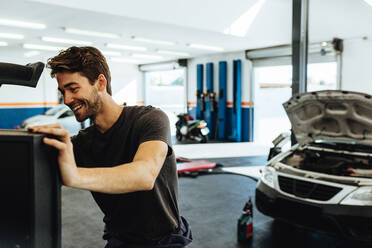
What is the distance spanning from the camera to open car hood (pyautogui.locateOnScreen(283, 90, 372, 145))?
325cm

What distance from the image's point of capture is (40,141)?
725 mm

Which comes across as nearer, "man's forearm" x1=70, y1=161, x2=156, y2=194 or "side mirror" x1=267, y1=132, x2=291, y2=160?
"man's forearm" x1=70, y1=161, x2=156, y2=194

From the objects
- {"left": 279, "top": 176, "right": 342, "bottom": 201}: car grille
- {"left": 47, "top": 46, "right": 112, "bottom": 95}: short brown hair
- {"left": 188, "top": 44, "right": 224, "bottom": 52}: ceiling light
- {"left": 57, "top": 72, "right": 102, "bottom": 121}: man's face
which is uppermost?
{"left": 188, "top": 44, "right": 224, "bottom": 52}: ceiling light

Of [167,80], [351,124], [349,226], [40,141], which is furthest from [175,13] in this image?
[167,80]

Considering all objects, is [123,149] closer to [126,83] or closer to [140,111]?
[140,111]

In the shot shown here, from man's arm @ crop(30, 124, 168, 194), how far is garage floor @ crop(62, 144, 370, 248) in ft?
7.85

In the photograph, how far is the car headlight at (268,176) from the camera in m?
3.42

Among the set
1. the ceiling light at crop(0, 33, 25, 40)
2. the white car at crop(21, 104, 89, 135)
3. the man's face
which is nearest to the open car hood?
the man's face

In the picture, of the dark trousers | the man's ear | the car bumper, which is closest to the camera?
the man's ear

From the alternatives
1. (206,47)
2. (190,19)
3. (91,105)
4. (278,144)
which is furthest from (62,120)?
(91,105)

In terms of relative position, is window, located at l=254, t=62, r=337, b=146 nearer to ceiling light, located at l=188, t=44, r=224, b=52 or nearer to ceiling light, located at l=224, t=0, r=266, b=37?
ceiling light, located at l=188, t=44, r=224, b=52

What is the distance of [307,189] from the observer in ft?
10.3

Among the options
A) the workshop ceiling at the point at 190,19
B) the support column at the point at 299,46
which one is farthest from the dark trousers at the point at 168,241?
the workshop ceiling at the point at 190,19

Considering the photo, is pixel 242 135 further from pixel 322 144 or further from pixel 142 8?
pixel 322 144
